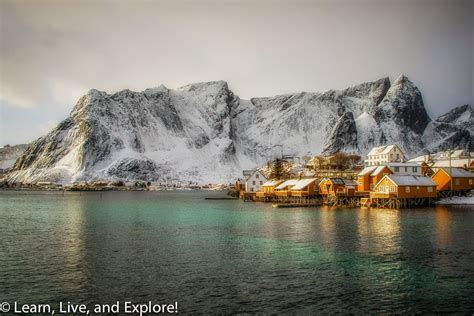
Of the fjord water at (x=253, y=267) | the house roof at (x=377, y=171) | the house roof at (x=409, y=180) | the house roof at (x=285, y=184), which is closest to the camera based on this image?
the fjord water at (x=253, y=267)

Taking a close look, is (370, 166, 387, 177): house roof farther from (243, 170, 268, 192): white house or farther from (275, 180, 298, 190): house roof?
(243, 170, 268, 192): white house

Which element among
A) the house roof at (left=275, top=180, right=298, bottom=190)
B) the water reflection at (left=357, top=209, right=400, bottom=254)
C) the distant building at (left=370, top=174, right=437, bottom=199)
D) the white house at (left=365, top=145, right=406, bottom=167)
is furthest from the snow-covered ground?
the white house at (left=365, top=145, right=406, bottom=167)

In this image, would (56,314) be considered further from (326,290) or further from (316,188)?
(316,188)

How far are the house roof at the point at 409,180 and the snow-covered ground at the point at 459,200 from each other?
4274mm

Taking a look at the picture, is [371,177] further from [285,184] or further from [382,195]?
[285,184]

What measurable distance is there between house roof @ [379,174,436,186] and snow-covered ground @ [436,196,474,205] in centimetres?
427

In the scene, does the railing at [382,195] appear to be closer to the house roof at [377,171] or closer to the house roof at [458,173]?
the house roof at [377,171]

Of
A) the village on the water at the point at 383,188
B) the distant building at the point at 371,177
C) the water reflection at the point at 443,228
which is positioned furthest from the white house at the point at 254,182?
the water reflection at the point at 443,228

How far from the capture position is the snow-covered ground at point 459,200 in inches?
2918

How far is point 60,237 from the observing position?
43000mm

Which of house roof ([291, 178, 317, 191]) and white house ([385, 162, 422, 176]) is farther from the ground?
white house ([385, 162, 422, 176])

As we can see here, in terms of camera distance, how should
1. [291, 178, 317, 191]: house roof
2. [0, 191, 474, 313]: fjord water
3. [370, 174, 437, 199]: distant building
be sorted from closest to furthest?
[0, 191, 474, 313]: fjord water
[370, 174, 437, 199]: distant building
[291, 178, 317, 191]: house roof

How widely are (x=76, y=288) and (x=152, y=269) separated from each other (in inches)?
217

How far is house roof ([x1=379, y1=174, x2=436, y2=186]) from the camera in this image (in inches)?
2849
